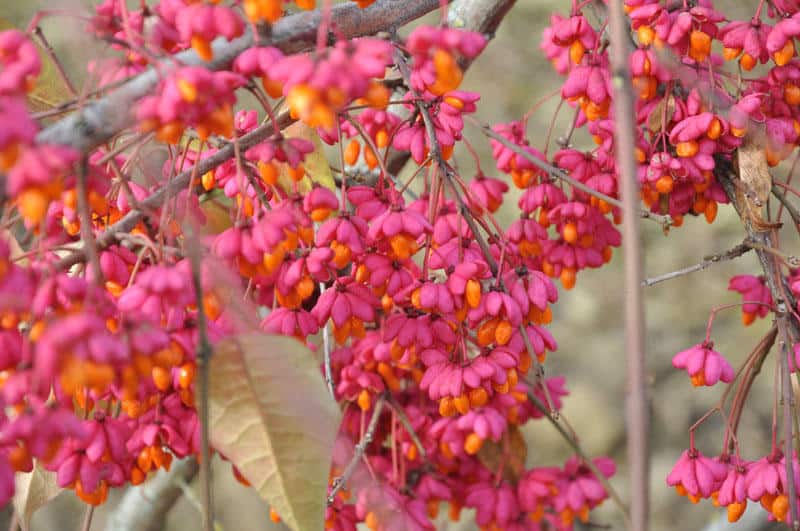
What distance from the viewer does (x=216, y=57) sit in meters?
0.78

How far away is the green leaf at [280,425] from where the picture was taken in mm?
802

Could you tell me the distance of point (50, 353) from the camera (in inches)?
23.8

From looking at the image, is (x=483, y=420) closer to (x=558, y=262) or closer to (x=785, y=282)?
Answer: (x=558, y=262)

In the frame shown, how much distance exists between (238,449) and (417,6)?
1.51ft

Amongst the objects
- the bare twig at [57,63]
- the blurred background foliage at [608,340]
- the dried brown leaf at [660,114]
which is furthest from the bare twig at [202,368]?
the blurred background foliage at [608,340]

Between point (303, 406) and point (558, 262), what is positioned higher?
point (303, 406)

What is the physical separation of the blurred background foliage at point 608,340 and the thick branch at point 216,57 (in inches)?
70.1

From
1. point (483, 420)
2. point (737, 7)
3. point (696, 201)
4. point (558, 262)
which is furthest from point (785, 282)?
point (737, 7)

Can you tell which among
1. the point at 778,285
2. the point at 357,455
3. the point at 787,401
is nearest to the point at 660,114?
the point at 778,285

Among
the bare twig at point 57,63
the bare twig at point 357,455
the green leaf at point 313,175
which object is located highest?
the bare twig at point 57,63

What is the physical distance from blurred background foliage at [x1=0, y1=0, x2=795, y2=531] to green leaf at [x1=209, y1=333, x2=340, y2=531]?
6.31 feet

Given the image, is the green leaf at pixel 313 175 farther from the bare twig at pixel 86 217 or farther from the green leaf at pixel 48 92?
the bare twig at pixel 86 217

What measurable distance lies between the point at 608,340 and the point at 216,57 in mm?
2322

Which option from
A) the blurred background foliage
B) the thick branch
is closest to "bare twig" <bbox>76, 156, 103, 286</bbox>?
the thick branch
